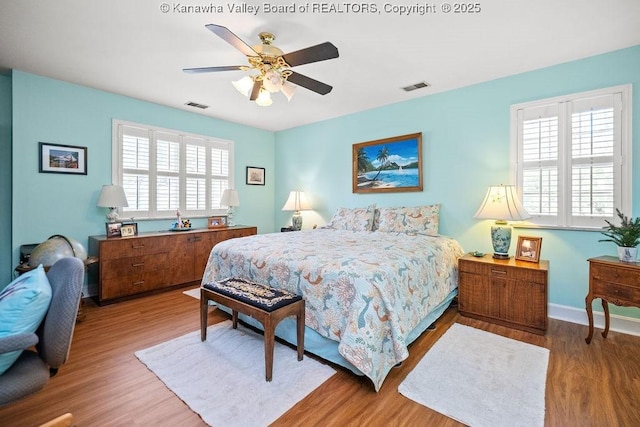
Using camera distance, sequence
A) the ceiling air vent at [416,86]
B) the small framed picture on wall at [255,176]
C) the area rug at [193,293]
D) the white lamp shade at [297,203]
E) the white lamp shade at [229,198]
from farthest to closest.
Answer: the small framed picture on wall at [255,176] < the white lamp shade at [297,203] < the white lamp shade at [229,198] < the area rug at [193,293] < the ceiling air vent at [416,86]

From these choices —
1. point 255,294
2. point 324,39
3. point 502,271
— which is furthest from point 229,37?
point 502,271

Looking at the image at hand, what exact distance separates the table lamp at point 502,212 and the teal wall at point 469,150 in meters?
0.37

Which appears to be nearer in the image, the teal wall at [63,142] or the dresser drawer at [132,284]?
the teal wall at [63,142]

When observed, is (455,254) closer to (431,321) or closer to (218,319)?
(431,321)

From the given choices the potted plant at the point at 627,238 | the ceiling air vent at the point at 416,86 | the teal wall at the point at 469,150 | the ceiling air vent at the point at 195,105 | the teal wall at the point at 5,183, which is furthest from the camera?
the ceiling air vent at the point at 195,105

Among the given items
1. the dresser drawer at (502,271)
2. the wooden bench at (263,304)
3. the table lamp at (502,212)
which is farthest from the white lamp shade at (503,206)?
the wooden bench at (263,304)

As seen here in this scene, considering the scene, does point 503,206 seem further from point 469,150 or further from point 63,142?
point 63,142

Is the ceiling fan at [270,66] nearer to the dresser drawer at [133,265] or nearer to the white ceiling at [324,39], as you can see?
the white ceiling at [324,39]

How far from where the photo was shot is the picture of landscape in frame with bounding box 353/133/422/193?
4012 mm

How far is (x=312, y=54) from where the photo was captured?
2104 millimetres

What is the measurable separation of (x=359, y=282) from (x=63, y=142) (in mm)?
3930

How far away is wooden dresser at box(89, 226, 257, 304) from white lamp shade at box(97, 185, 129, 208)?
16.6 inches

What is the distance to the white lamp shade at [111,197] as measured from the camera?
3564 mm

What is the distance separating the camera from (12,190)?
3213 millimetres
